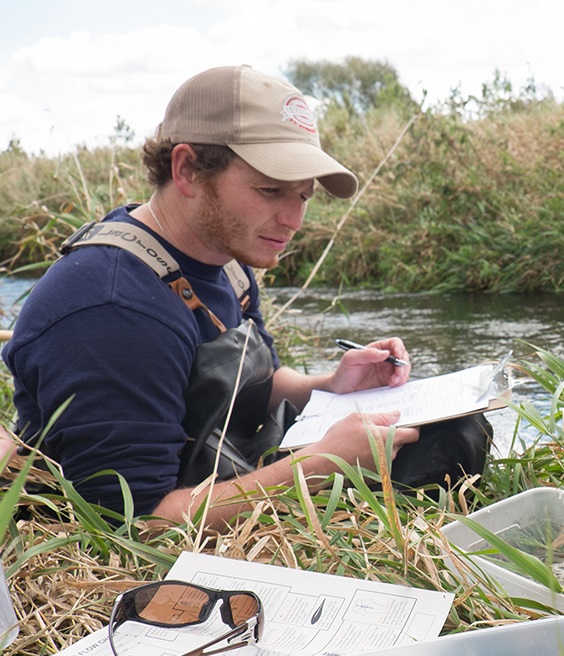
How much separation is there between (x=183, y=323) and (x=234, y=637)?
943 mm

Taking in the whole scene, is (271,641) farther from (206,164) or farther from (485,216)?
(485,216)

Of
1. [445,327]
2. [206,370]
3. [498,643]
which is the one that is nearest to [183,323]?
[206,370]

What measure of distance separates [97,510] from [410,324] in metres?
3.72

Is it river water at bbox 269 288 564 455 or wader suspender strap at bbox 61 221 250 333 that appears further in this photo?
river water at bbox 269 288 564 455

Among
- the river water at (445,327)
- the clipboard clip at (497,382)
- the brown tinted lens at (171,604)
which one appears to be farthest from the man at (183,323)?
the river water at (445,327)

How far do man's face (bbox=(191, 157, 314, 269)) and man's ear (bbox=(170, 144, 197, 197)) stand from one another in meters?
0.05

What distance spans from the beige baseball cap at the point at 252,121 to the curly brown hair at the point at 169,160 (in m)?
0.02

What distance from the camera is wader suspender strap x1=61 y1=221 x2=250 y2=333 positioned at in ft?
7.40

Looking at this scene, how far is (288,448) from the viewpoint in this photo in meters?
2.35

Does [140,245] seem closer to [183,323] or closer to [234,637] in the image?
[183,323]

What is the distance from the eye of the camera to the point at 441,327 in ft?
17.6

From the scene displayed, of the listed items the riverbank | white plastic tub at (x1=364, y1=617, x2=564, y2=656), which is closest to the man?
white plastic tub at (x1=364, y1=617, x2=564, y2=656)

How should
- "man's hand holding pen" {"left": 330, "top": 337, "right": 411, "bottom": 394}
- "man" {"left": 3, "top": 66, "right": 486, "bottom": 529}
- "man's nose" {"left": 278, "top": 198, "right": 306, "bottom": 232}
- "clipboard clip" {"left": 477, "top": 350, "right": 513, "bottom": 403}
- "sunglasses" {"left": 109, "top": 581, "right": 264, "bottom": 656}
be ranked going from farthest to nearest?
1. "man's hand holding pen" {"left": 330, "top": 337, "right": 411, "bottom": 394}
2. "man's nose" {"left": 278, "top": 198, "right": 306, "bottom": 232}
3. "clipboard clip" {"left": 477, "top": 350, "right": 513, "bottom": 403}
4. "man" {"left": 3, "top": 66, "right": 486, "bottom": 529}
5. "sunglasses" {"left": 109, "top": 581, "right": 264, "bottom": 656}

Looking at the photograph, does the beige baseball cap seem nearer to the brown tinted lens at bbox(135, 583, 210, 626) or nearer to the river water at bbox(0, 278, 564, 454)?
the brown tinted lens at bbox(135, 583, 210, 626)
